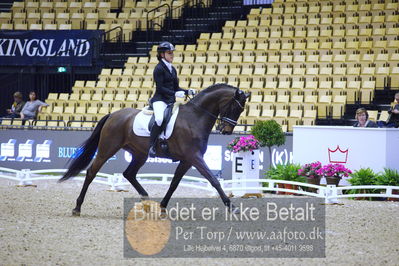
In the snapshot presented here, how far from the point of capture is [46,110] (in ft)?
75.4

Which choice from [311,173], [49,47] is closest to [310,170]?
[311,173]

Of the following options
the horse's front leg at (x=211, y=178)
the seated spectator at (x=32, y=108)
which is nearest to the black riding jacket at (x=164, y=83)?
the horse's front leg at (x=211, y=178)

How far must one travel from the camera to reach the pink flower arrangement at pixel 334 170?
47.6 ft

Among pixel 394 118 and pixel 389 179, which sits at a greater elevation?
pixel 394 118

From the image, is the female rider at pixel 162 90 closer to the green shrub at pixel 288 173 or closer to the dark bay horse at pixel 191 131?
the dark bay horse at pixel 191 131

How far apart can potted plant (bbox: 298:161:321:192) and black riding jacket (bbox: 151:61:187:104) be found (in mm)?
4389

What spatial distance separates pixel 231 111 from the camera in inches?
443

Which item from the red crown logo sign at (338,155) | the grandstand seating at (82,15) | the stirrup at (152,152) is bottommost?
the red crown logo sign at (338,155)

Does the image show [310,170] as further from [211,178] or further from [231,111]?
[211,178]

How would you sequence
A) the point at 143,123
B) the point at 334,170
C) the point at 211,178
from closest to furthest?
the point at 211,178
the point at 143,123
the point at 334,170

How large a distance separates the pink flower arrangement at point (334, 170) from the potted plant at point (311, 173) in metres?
0.11

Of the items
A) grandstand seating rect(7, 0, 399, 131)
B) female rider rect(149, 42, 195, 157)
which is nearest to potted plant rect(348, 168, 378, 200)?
grandstand seating rect(7, 0, 399, 131)

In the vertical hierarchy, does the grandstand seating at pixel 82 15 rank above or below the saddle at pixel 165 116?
above

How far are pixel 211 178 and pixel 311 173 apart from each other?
4574 mm
